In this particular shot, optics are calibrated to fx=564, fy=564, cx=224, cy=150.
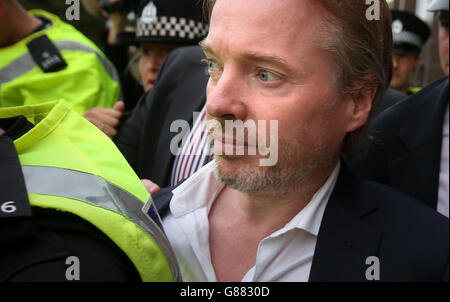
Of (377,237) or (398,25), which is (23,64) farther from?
(398,25)

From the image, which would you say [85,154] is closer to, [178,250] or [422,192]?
[178,250]

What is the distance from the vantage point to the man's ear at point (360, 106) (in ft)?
4.48

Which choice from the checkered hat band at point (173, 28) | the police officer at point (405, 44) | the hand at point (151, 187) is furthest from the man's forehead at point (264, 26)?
the police officer at point (405, 44)

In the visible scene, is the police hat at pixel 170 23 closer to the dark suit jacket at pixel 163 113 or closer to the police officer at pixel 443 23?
the dark suit jacket at pixel 163 113

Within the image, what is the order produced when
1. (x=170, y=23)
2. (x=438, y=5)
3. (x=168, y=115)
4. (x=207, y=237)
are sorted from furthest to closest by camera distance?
(x=170, y=23), (x=438, y=5), (x=168, y=115), (x=207, y=237)

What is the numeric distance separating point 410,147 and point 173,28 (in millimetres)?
1063

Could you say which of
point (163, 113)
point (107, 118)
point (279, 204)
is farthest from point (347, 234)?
point (107, 118)

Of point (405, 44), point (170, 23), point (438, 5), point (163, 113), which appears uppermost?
point (438, 5)

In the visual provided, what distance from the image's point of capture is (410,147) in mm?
1940

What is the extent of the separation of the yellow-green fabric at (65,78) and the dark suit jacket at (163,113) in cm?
20

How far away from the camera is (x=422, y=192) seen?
72.9 inches

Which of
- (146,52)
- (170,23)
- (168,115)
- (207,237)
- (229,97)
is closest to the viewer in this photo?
(229,97)

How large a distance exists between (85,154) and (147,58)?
1.75 m

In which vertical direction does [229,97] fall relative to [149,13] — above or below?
above
